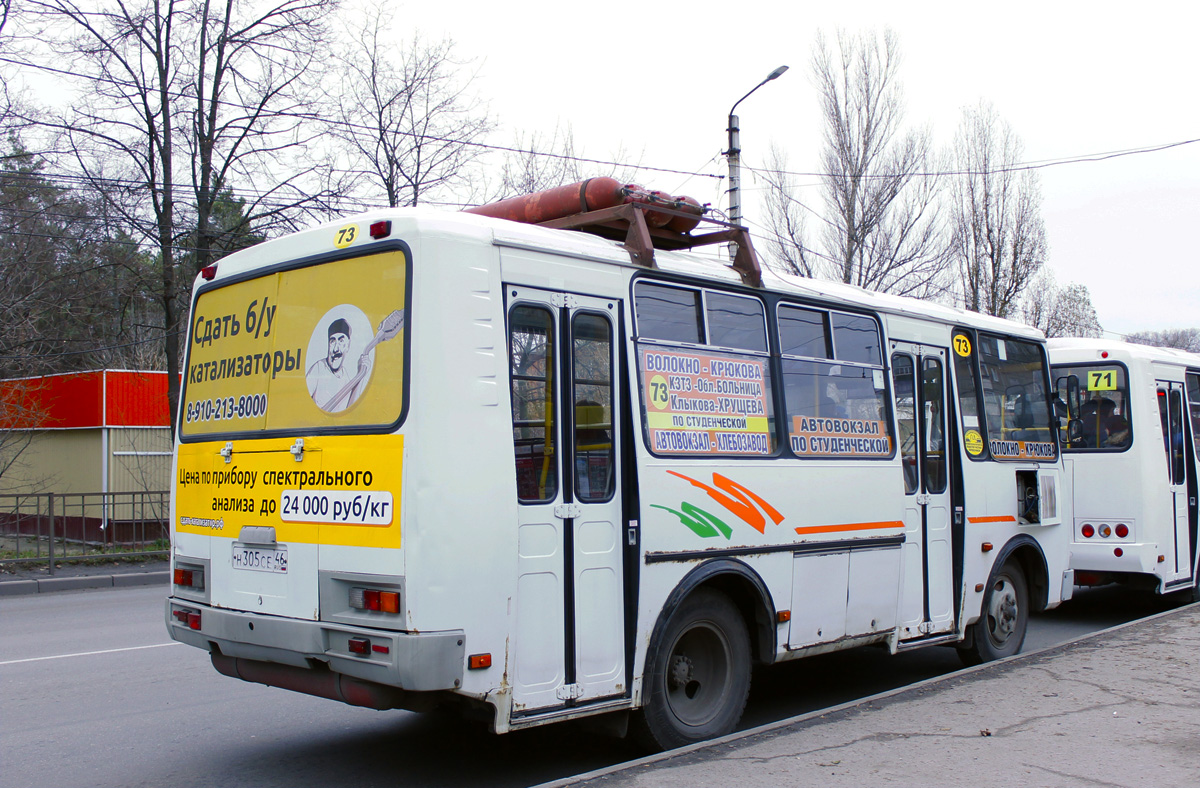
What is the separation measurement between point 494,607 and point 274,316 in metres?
2.12

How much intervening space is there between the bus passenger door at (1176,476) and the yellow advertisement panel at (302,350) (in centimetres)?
1000

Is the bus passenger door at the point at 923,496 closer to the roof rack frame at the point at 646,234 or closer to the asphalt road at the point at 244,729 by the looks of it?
the asphalt road at the point at 244,729

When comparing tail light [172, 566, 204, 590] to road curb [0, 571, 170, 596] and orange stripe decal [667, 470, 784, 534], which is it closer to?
orange stripe decal [667, 470, 784, 534]

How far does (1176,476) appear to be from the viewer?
38.1 feet

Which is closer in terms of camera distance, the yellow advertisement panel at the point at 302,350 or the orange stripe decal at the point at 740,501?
the yellow advertisement panel at the point at 302,350

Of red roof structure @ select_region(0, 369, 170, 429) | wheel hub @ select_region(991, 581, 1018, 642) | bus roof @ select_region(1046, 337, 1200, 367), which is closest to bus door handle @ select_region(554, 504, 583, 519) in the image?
wheel hub @ select_region(991, 581, 1018, 642)

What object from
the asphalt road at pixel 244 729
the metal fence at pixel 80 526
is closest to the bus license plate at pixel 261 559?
the asphalt road at pixel 244 729

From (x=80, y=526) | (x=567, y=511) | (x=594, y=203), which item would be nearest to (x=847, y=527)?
(x=567, y=511)

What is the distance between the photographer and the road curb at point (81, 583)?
1495cm

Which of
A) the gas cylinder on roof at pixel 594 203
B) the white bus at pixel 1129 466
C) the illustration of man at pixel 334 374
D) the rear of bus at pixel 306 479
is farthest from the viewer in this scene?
the white bus at pixel 1129 466

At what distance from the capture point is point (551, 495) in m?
5.08

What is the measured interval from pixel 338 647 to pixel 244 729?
2.38 metres

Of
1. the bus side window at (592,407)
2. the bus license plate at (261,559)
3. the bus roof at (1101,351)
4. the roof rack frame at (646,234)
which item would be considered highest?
the roof rack frame at (646,234)

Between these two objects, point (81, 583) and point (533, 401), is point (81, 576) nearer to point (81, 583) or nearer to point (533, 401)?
point (81, 583)
